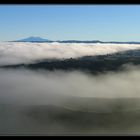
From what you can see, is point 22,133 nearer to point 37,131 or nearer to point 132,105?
point 37,131

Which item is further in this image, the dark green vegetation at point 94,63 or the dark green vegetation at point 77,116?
the dark green vegetation at point 94,63

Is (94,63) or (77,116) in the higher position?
(94,63)

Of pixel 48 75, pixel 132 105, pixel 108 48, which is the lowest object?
pixel 132 105

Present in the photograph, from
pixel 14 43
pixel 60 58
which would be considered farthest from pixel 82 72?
pixel 14 43

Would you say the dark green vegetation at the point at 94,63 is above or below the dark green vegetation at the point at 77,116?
above
